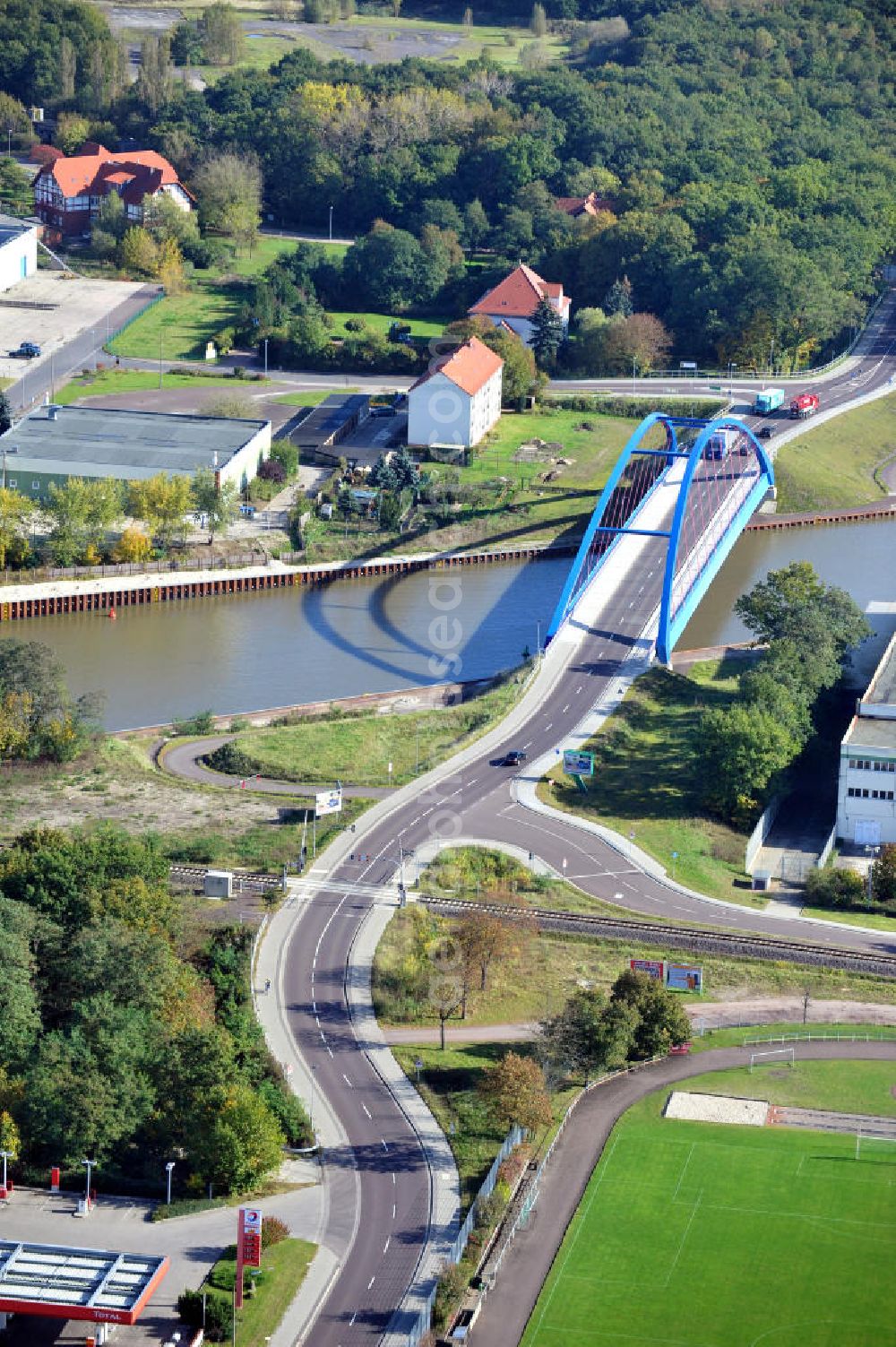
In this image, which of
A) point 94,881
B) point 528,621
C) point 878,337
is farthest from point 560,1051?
point 878,337

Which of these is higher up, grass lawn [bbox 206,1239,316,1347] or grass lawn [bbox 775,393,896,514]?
grass lawn [bbox 775,393,896,514]

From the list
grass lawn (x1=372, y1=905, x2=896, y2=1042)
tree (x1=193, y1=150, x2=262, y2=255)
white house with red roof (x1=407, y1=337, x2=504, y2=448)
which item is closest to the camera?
grass lawn (x1=372, y1=905, x2=896, y2=1042)

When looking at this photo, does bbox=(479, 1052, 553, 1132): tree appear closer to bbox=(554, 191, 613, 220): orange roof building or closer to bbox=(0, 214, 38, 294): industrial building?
bbox=(0, 214, 38, 294): industrial building

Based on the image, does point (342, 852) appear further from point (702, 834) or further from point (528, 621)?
point (528, 621)

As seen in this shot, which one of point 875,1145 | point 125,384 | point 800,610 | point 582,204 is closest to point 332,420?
point 125,384

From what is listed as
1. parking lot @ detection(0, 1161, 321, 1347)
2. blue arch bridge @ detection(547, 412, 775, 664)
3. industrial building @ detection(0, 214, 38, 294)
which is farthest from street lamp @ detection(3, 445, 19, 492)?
parking lot @ detection(0, 1161, 321, 1347)

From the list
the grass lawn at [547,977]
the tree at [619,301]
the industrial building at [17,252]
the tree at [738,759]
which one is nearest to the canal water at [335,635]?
the tree at [738,759]
